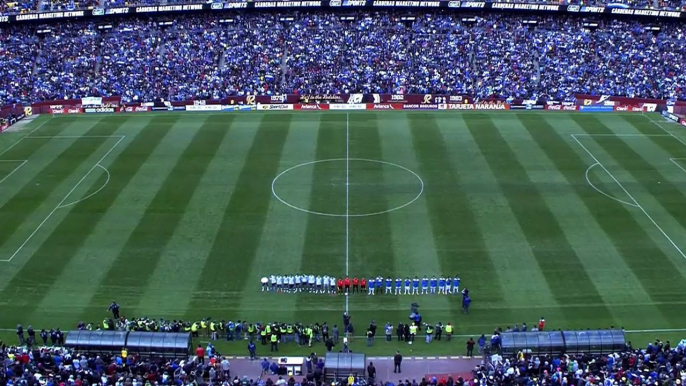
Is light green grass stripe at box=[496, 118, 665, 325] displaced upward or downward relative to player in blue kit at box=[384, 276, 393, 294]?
upward

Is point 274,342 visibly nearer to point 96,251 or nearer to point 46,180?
point 96,251

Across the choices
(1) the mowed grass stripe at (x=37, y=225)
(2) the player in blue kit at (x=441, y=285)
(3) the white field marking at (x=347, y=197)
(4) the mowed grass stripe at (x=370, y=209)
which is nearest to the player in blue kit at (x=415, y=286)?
(4) the mowed grass stripe at (x=370, y=209)

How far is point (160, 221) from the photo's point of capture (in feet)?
172

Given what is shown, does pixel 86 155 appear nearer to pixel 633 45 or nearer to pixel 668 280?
pixel 668 280

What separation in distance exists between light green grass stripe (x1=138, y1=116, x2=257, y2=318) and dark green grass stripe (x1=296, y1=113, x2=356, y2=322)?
6054 mm

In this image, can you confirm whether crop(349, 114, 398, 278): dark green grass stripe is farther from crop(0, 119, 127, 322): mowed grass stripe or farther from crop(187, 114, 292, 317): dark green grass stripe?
crop(0, 119, 127, 322): mowed grass stripe

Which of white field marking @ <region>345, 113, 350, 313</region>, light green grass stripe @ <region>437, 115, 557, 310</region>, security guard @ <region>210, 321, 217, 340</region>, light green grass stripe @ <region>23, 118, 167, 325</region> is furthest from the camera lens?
white field marking @ <region>345, 113, 350, 313</region>

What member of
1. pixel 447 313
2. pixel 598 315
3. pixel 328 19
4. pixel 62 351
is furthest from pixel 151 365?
pixel 328 19

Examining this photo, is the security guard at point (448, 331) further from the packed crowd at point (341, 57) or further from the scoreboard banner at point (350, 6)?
the scoreboard banner at point (350, 6)

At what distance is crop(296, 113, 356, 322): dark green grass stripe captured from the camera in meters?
46.1

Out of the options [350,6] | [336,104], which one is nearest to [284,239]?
[336,104]

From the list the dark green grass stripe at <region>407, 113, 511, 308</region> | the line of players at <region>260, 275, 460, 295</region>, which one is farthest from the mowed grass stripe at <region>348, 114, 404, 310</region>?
the dark green grass stripe at <region>407, 113, 511, 308</region>

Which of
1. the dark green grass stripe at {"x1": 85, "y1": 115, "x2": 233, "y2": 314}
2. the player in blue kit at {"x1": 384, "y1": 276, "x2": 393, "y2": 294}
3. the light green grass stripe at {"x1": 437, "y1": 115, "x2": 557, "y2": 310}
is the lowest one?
the dark green grass stripe at {"x1": 85, "y1": 115, "x2": 233, "y2": 314}

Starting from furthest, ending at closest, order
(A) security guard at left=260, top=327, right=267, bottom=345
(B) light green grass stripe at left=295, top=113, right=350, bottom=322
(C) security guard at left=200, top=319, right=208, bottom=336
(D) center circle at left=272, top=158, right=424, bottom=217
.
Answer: (D) center circle at left=272, top=158, right=424, bottom=217 < (B) light green grass stripe at left=295, top=113, right=350, bottom=322 < (C) security guard at left=200, top=319, right=208, bottom=336 < (A) security guard at left=260, top=327, right=267, bottom=345
